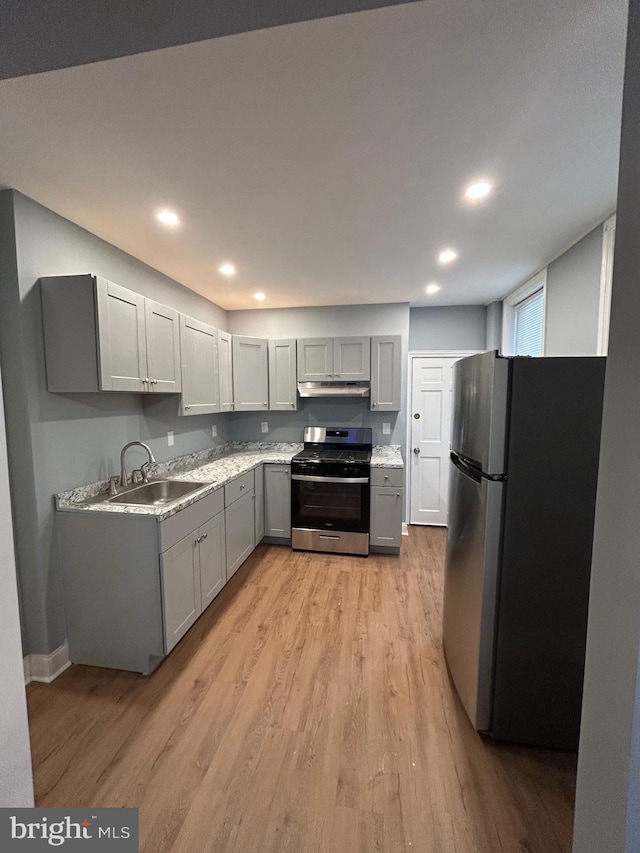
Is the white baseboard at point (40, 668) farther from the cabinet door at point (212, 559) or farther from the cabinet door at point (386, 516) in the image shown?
the cabinet door at point (386, 516)

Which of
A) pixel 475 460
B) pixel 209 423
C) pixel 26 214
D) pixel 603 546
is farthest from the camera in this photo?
pixel 209 423

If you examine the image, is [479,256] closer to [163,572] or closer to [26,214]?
[26,214]

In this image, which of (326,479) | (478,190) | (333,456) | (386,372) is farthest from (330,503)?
(478,190)

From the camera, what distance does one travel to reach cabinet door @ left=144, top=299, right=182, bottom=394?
7.53 ft

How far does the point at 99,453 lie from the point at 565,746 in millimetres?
2891

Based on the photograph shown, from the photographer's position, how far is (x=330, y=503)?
3334 mm

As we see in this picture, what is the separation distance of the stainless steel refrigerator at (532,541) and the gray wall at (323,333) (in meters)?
2.28

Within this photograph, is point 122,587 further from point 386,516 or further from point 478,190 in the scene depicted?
point 478,190

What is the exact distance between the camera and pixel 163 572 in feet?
6.16

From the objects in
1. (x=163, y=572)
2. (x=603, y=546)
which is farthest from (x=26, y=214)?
(x=603, y=546)

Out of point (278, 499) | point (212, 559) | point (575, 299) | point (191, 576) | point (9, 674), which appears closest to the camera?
point (9, 674)

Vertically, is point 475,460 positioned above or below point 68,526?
above

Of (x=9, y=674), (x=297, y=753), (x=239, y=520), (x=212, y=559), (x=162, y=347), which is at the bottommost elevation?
(x=297, y=753)

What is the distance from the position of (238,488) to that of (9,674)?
1.95 m
